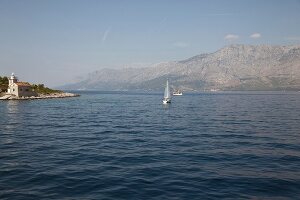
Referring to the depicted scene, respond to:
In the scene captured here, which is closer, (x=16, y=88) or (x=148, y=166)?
(x=148, y=166)

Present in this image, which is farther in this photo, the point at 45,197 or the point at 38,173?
the point at 38,173

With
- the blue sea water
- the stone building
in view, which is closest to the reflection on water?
the blue sea water

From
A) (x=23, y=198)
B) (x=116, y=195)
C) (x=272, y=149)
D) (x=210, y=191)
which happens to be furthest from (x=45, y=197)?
(x=272, y=149)

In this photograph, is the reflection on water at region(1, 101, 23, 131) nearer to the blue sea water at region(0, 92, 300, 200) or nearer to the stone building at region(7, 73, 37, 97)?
the blue sea water at region(0, 92, 300, 200)

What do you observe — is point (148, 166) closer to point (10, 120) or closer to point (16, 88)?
point (10, 120)

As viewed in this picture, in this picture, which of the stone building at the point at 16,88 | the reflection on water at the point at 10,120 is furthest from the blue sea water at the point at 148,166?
the stone building at the point at 16,88

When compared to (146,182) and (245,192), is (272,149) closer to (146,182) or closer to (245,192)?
(245,192)

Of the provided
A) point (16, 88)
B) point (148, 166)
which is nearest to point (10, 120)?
point (148, 166)

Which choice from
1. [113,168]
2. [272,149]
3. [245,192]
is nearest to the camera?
[245,192]

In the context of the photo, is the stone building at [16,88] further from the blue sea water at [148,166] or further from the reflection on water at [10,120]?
the blue sea water at [148,166]

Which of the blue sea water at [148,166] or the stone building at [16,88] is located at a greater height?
the stone building at [16,88]

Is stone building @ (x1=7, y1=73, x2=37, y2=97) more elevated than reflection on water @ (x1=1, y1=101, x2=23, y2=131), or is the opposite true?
stone building @ (x1=7, y1=73, x2=37, y2=97)

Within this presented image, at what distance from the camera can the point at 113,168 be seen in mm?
26875

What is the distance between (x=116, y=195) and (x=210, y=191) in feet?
21.1
